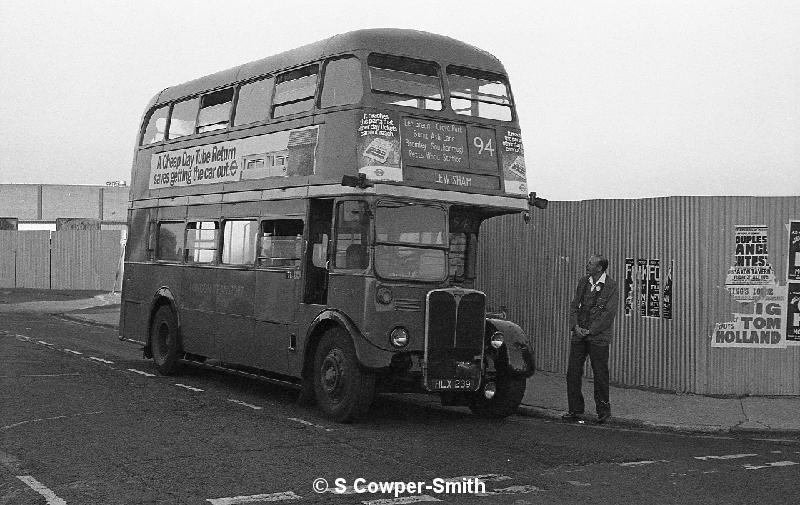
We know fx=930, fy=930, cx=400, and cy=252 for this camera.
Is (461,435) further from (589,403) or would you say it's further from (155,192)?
(155,192)

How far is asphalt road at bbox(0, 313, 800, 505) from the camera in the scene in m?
6.94

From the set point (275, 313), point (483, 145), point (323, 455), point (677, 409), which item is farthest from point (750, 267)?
point (323, 455)

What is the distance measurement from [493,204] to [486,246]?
507cm

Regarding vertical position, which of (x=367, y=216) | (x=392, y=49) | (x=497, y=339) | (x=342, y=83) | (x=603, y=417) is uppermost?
(x=392, y=49)

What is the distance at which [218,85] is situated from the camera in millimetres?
13250

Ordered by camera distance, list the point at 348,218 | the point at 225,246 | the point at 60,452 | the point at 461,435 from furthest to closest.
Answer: the point at 225,246 < the point at 348,218 < the point at 461,435 < the point at 60,452

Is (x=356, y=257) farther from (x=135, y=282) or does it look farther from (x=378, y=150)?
(x=135, y=282)

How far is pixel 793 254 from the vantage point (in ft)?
41.5

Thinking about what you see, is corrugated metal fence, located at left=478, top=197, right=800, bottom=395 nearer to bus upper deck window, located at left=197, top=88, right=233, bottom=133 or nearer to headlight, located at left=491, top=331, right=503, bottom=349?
headlight, located at left=491, top=331, right=503, bottom=349

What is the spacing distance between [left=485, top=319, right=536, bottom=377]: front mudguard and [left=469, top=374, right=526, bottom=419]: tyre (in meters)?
0.11

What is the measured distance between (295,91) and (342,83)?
3.41ft

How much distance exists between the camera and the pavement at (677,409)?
10508 millimetres

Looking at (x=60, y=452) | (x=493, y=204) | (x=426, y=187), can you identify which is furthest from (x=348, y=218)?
(x=60, y=452)

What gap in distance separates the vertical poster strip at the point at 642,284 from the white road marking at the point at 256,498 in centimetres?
778
